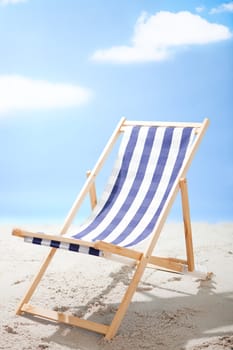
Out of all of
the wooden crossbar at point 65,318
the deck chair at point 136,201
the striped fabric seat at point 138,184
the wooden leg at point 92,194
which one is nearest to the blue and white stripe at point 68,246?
the deck chair at point 136,201

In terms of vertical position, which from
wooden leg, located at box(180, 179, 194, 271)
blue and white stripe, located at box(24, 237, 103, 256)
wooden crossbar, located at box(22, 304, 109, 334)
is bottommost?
wooden crossbar, located at box(22, 304, 109, 334)

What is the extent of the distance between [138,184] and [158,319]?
89 centimetres

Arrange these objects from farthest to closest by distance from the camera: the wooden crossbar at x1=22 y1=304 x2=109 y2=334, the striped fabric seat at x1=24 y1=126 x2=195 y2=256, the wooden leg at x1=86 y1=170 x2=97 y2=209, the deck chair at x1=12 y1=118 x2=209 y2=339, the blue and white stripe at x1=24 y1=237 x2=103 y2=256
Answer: the wooden leg at x1=86 y1=170 x2=97 y2=209, the striped fabric seat at x1=24 y1=126 x2=195 y2=256, the deck chair at x1=12 y1=118 x2=209 y2=339, the wooden crossbar at x1=22 y1=304 x2=109 y2=334, the blue and white stripe at x1=24 y1=237 x2=103 y2=256

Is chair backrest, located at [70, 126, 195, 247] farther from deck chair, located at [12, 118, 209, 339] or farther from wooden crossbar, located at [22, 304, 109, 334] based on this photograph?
wooden crossbar, located at [22, 304, 109, 334]

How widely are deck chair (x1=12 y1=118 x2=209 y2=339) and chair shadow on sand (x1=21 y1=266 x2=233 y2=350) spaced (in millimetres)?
91

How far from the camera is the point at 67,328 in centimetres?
316

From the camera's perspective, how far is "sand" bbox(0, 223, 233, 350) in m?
2.97

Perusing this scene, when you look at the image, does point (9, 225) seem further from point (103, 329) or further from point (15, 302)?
point (103, 329)

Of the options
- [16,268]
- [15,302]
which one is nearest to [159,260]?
[15,302]

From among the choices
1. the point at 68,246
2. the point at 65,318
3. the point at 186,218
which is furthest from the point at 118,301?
the point at 68,246

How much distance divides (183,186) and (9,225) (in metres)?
3.15

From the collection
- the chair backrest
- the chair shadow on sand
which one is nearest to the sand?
the chair shadow on sand

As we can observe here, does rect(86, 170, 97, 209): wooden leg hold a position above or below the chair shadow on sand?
above

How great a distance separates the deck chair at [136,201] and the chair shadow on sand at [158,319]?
0.09m
